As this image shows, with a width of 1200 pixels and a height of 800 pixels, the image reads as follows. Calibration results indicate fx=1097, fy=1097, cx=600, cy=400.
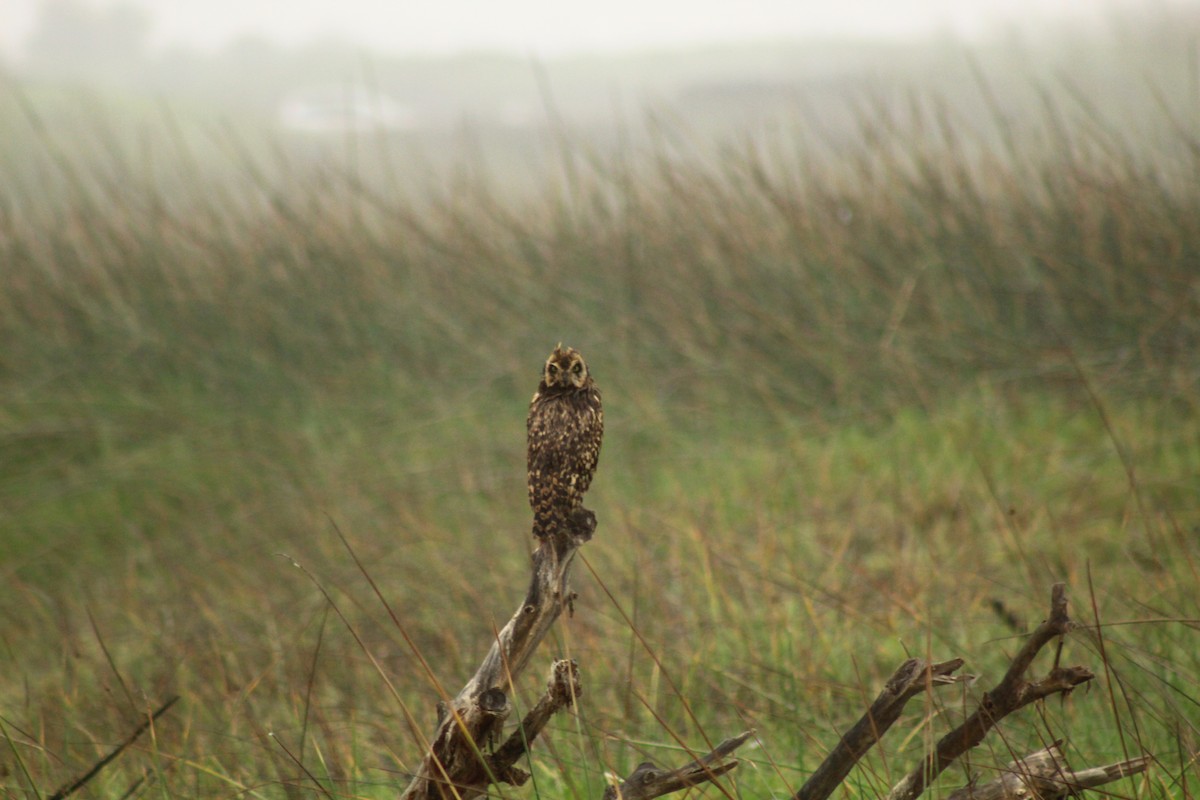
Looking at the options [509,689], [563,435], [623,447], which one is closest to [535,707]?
[509,689]

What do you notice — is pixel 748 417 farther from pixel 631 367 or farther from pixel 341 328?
pixel 341 328

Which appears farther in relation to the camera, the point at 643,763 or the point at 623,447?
the point at 623,447

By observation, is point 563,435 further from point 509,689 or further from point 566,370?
point 509,689

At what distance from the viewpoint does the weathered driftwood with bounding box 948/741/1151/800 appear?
1.09m

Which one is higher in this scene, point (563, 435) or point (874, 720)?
point (563, 435)

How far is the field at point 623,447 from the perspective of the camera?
1863mm

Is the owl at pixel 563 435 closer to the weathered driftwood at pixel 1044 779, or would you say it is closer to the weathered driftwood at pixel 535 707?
the weathered driftwood at pixel 535 707

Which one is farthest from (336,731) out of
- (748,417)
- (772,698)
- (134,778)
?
(748,417)

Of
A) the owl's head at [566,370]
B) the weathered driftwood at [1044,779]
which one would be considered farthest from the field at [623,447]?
the owl's head at [566,370]

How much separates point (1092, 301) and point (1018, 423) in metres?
0.66

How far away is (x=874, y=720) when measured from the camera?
1.08 m

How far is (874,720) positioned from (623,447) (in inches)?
104

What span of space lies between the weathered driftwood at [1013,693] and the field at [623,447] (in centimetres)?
33

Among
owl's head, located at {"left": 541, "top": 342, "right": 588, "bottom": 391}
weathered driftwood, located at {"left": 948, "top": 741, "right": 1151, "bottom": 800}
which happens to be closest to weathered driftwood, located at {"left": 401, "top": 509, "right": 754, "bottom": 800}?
owl's head, located at {"left": 541, "top": 342, "right": 588, "bottom": 391}
